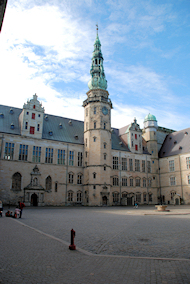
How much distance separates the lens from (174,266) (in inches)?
286

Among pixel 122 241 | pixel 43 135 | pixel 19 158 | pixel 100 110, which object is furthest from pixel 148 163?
pixel 122 241

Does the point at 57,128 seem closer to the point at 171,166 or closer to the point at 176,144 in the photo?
the point at 171,166

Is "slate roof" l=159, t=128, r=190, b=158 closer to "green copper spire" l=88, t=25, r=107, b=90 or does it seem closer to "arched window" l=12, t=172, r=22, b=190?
"green copper spire" l=88, t=25, r=107, b=90

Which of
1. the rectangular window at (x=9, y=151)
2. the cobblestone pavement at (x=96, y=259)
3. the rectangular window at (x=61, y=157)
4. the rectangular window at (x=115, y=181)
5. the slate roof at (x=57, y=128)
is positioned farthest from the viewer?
the rectangular window at (x=115, y=181)

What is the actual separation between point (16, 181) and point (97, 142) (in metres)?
18.6

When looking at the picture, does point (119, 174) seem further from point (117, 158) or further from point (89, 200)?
point (89, 200)

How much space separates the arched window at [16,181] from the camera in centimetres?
4325

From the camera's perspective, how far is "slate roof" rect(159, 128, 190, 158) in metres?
58.8

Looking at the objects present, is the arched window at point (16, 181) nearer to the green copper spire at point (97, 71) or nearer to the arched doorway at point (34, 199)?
the arched doorway at point (34, 199)

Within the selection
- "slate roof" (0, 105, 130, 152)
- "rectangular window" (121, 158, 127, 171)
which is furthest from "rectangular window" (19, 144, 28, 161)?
"rectangular window" (121, 158, 127, 171)

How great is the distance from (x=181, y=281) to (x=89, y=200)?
43.6 m

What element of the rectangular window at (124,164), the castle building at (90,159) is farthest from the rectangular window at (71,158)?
the rectangular window at (124,164)

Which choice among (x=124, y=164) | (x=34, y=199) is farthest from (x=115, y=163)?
(x=34, y=199)

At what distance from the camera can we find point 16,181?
43.6 meters
